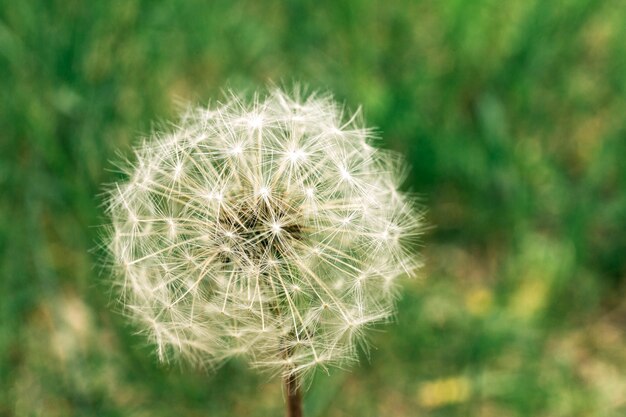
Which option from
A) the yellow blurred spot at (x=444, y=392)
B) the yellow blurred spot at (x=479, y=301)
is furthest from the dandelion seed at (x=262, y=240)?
the yellow blurred spot at (x=479, y=301)

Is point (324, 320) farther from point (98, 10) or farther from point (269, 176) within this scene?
point (98, 10)

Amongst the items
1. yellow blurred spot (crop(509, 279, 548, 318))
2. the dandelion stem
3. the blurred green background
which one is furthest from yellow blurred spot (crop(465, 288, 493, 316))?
the dandelion stem

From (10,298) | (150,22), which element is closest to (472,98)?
(150,22)

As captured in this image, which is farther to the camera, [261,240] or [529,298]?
[529,298]

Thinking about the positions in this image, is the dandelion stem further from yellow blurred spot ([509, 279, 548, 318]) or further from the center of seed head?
yellow blurred spot ([509, 279, 548, 318])

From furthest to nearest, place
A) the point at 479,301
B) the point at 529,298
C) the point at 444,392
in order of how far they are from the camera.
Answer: the point at 479,301
the point at 529,298
the point at 444,392

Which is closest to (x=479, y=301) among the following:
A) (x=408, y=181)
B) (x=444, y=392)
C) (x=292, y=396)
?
(x=444, y=392)

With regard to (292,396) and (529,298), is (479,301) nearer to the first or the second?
(529,298)
